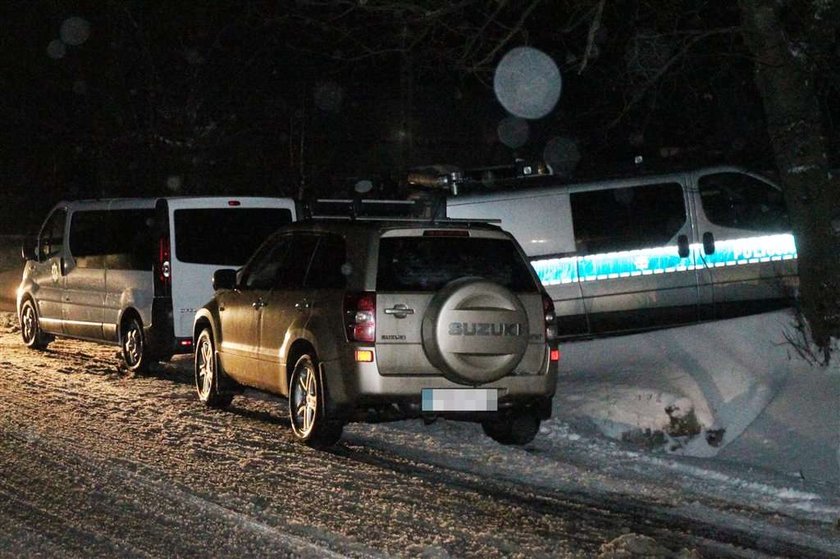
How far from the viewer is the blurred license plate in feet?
28.3

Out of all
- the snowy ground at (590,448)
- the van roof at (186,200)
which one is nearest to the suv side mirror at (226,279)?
the snowy ground at (590,448)

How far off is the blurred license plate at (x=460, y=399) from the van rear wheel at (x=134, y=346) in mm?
5419

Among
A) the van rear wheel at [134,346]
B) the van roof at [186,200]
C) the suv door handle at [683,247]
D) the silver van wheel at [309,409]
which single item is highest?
the van roof at [186,200]

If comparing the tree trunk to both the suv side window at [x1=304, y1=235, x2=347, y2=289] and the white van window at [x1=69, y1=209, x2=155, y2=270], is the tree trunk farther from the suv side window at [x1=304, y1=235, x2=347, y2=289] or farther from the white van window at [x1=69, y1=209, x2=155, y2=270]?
the white van window at [x1=69, y1=209, x2=155, y2=270]

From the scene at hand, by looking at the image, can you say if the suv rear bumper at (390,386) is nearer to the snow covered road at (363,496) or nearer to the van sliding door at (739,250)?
the snow covered road at (363,496)

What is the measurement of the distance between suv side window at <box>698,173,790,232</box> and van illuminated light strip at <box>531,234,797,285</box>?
0.24 m

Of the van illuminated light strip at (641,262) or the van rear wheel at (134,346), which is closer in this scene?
the van rear wheel at (134,346)

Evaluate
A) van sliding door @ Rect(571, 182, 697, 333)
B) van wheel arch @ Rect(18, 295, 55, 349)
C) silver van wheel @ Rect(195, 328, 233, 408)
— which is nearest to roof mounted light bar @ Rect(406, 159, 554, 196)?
van sliding door @ Rect(571, 182, 697, 333)

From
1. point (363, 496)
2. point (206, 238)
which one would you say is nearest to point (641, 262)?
point (206, 238)

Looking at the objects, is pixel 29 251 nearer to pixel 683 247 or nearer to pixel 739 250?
pixel 683 247

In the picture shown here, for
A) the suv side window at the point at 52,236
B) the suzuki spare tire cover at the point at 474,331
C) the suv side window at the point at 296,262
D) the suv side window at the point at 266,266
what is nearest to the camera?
the suzuki spare tire cover at the point at 474,331

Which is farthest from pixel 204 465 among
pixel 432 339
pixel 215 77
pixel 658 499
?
pixel 215 77

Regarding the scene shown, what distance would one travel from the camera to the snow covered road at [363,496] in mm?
6516

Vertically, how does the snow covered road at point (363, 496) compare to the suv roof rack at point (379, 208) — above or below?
below
